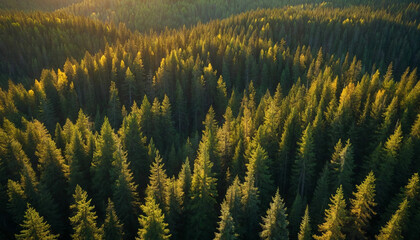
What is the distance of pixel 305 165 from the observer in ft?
139

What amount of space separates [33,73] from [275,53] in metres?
90.6

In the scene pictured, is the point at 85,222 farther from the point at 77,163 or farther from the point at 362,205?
the point at 362,205

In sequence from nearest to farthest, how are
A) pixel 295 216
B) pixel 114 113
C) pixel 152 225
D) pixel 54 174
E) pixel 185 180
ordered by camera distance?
pixel 152 225 → pixel 295 216 → pixel 185 180 → pixel 54 174 → pixel 114 113

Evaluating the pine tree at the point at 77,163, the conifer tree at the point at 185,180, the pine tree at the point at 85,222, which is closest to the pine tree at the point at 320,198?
the conifer tree at the point at 185,180

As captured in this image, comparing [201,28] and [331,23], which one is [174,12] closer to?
[201,28]

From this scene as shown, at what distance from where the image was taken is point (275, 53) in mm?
98000

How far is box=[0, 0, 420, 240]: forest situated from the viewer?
1283 inches

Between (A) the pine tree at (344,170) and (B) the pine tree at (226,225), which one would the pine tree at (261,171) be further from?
(B) the pine tree at (226,225)

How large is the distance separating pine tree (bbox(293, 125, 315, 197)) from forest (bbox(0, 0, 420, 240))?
0.66 feet

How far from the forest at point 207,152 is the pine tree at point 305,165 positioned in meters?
0.20

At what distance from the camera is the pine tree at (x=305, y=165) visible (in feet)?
137

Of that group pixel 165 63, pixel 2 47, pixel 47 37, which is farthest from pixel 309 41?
pixel 2 47

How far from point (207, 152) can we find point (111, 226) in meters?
16.3

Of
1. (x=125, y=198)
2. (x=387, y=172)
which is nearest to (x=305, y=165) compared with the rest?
(x=387, y=172)
